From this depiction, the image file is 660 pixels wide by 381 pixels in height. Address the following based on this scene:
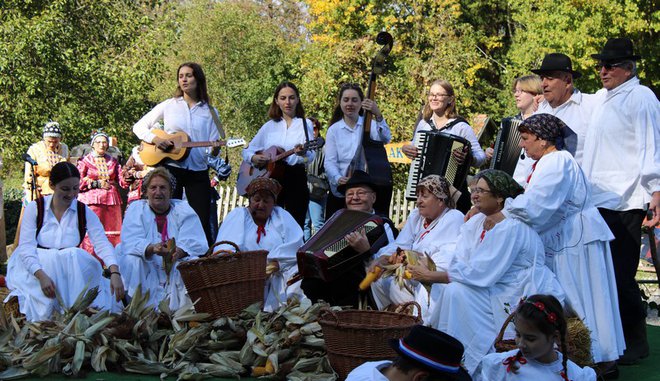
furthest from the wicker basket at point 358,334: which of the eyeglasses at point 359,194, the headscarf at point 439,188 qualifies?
the eyeglasses at point 359,194

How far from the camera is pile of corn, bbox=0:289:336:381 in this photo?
261 inches

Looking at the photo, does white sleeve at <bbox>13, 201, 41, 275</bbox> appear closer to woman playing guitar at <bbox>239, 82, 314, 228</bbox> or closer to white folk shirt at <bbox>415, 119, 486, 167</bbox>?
woman playing guitar at <bbox>239, 82, 314, 228</bbox>

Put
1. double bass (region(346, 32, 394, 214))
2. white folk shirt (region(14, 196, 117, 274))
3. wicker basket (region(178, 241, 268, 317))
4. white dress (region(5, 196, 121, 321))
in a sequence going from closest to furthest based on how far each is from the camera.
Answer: wicker basket (region(178, 241, 268, 317)) → white dress (region(5, 196, 121, 321)) → white folk shirt (region(14, 196, 117, 274)) → double bass (region(346, 32, 394, 214))

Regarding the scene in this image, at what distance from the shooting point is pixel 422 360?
384 centimetres

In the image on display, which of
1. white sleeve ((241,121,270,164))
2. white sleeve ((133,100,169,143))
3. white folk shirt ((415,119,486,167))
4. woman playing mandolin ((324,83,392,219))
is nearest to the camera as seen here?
white folk shirt ((415,119,486,167))

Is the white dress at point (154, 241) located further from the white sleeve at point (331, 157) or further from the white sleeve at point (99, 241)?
the white sleeve at point (331, 157)

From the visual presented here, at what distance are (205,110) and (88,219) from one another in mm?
1989

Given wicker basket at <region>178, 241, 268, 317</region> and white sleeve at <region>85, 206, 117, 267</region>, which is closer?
wicker basket at <region>178, 241, 268, 317</region>

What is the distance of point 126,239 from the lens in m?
8.55

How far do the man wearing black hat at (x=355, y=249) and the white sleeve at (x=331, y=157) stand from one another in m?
0.99

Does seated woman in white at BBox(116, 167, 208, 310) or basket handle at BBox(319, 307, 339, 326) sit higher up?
seated woman in white at BBox(116, 167, 208, 310)

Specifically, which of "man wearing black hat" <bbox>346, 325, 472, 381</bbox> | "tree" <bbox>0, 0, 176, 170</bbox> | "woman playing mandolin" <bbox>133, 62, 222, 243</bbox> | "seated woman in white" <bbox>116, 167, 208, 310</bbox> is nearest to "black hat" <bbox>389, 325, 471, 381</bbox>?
"man wearing black hat" <bbox>346, 325, 472, 381</bbox>

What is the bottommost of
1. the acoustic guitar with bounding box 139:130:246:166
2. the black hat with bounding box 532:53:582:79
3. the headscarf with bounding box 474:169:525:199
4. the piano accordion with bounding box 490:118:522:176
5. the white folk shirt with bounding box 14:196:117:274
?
the white folk shirt with bounding box 14:196:117:274

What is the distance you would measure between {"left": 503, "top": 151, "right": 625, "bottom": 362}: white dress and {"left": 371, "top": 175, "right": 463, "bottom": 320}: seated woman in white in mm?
829
